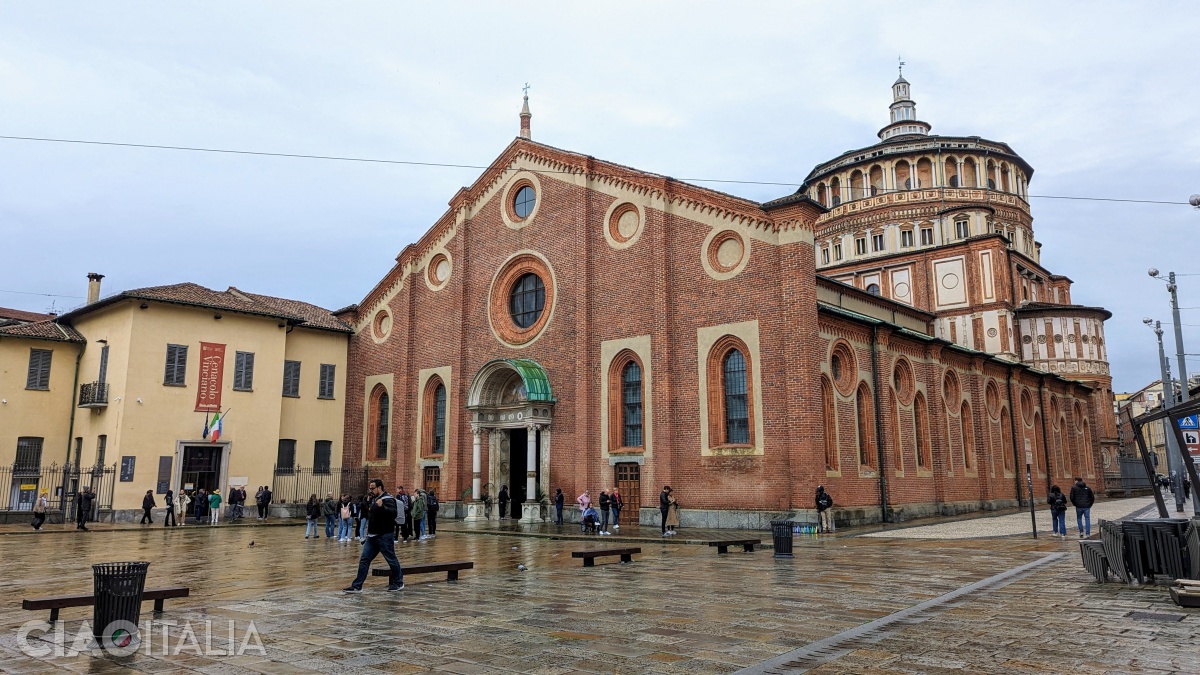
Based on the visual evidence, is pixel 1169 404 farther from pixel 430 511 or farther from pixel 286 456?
pixel 286 456

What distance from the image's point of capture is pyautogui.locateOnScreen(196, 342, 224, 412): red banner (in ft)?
104

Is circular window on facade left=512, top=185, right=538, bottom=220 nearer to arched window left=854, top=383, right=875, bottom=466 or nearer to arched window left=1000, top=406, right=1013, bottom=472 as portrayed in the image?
arched window left=854, top=383, right=875, bottom=466

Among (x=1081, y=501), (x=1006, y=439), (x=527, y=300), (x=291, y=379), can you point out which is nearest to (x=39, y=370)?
(x=291, y=379)

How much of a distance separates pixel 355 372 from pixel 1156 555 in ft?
105

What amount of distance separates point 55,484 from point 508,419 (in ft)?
59.5

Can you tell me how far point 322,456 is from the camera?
36.0 meters

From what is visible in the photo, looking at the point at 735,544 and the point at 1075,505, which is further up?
the point at 1075,505

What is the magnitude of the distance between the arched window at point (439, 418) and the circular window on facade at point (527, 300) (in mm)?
4805

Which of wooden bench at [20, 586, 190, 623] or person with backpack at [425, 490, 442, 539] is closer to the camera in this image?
wooden bench at [20, 586, 190, 623]

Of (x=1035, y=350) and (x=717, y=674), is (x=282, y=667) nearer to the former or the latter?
(x=717, y=674)

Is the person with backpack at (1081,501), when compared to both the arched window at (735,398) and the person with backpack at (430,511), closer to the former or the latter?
the arched window at (735,398)

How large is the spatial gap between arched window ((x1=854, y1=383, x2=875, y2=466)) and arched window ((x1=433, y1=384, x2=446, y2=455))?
16379 millimetres

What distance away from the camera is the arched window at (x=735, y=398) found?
24719mm

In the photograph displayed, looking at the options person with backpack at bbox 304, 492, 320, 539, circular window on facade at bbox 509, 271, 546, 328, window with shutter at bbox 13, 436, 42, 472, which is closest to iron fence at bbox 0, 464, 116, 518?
window with shutter at bbox 13, 436, 42, 472
